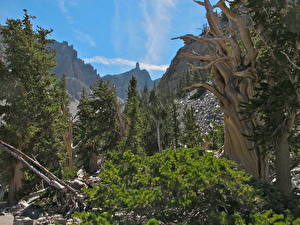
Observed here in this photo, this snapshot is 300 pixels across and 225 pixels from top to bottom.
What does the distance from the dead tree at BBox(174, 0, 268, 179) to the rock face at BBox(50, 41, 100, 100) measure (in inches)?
5874

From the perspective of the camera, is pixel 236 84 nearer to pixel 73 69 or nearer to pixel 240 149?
pixel 240 149

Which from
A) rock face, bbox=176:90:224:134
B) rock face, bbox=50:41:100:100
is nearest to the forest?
rock face, bbox=176:90:224:134

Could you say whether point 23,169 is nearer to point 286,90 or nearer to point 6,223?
point 6,223

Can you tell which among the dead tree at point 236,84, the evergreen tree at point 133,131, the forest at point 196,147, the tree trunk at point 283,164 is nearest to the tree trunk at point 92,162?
the forest at point 196,147

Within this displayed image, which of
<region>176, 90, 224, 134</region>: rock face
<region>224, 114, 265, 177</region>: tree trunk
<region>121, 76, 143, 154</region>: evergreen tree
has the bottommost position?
<region>224, 114, 265, 177</region>: tree trunk

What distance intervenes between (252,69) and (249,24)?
1.84 metres

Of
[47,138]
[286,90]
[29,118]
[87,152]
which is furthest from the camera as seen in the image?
[87,152]

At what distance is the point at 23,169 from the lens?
13.9 meters

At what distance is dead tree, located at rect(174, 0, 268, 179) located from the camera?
9.45 meters

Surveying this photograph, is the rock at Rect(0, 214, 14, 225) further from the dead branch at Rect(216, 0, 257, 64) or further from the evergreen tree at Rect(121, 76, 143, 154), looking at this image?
the dead branch at Rect(216, 0, 257, 64)

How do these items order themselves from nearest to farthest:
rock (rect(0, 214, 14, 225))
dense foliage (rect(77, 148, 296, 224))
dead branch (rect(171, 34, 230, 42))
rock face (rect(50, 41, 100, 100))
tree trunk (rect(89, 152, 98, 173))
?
dense foliage (rect(77, 148, 296, 224)) < rock (rect(0, 214, 14, 225)) < dead branch (rect(171, 34, 230, 42)) < tree trunk (rect(89, 152, 98, 173)) < rock face (rect(50, 41, 100, 100))

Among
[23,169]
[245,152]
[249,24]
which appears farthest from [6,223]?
[249,24]

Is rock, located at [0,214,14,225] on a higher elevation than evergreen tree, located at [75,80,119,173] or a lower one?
lower

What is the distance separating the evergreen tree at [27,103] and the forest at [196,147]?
0.06m
